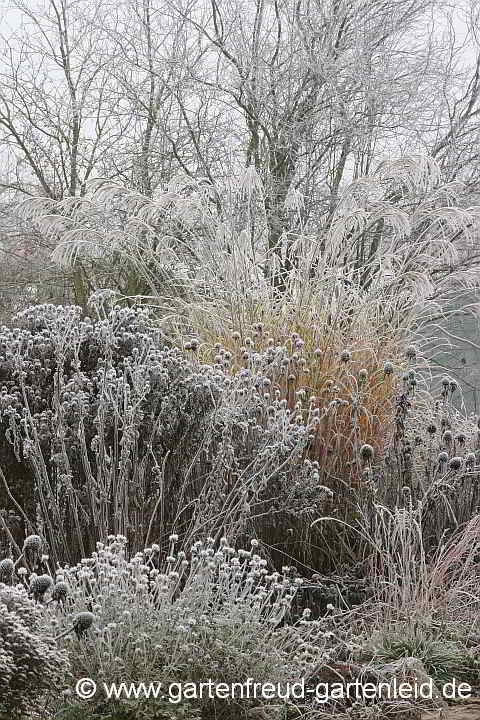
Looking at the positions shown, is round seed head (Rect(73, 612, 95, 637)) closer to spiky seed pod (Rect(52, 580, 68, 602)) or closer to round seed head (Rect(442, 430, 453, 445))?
spiky seed pod (Rect(52, 580, 68, 602))

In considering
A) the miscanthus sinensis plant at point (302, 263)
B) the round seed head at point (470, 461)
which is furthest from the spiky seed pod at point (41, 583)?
the miscanthus sinensis plant at point (302, 263)

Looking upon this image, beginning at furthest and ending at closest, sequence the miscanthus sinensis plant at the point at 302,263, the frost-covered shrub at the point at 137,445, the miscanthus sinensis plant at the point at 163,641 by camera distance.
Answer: the miscanthus sinensis plant at the point at 302,263 < the frost-covered shrub at the point at 137,445 < the miscanthus sinensis plant at the point at 163,641

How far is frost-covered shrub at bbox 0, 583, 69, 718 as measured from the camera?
6.25 feet

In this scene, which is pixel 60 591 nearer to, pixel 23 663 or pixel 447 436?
pixel 23 663

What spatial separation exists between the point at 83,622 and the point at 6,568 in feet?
1.10

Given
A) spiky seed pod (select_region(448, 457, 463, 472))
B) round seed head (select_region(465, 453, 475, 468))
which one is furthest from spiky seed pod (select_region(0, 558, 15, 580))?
round seed head (select_region(465, 453, 475, 468))

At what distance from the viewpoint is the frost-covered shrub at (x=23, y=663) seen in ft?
6.25

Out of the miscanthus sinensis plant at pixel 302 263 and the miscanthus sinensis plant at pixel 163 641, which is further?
the miscanthus sinensis plant at pixel 302 263

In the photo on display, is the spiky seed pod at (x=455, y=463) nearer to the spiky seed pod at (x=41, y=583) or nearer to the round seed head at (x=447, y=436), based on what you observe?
the round seed head at (x=447, y=436)

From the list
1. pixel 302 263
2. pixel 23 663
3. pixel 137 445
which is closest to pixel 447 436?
pixel 137 445

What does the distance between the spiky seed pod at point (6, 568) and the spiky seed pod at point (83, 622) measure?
27 cm

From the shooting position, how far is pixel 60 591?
222cm

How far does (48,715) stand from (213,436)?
1.62 m

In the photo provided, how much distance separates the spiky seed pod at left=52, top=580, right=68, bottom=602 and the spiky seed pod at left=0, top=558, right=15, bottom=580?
0.44ft
